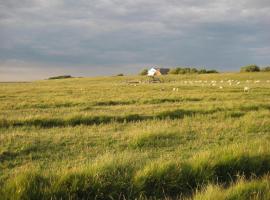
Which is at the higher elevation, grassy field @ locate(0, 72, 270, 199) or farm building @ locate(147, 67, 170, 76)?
farm building @ locate(147, 67, 170, 76)

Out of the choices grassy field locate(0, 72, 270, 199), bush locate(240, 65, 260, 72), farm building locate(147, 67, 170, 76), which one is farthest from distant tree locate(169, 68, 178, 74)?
grassy field locate(0, 72, 270, 199)

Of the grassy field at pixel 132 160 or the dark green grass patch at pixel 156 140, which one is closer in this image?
the grassy field at pixel 132 160

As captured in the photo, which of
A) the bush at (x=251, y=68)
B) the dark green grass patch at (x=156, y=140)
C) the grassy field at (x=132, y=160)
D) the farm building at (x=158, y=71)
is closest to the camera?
the grassy field at (x=132, y=160)

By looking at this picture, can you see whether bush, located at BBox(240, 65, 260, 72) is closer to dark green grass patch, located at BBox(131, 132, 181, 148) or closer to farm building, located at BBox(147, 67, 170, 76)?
farm building, located at BBox(147, 67, 170, 76)

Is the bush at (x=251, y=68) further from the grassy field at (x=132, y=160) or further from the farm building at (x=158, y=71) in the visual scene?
the grassy field at (x=132, y=160)

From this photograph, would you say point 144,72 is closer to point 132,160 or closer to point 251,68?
point 251,68

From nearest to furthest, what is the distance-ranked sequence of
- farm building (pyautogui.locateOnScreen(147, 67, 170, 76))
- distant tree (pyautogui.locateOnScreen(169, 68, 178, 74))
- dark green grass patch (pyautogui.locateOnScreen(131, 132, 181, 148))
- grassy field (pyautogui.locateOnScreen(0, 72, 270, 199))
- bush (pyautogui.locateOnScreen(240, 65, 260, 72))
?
grassy field (pyautogui.locateOnScreen(0, 72, 270, 199)) → dark green grass patch (pyautogui.locateOnScreen(131, 132, 181, 148)) → bush (pyautogui.locateOnScreen(240, 65, 260, 72)) → distant tree (pyautogui.locateOnScreen(169, 68, 178, 74)) → farm building (pyautogui.locateOnScreen(147, 67, 170, 76))

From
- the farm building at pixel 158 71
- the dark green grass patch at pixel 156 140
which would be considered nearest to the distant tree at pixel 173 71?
the farm building at pixel 158 71

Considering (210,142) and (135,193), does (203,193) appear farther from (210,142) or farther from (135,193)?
(210,142)

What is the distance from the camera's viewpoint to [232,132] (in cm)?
1302

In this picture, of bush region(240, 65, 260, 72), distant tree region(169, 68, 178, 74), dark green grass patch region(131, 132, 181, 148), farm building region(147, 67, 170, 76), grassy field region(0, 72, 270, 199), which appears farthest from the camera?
farm building region(147, 67, 170, 76)

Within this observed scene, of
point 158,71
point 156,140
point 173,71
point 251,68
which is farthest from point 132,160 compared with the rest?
point 158,71

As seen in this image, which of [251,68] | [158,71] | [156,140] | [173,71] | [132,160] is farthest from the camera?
[158,71]

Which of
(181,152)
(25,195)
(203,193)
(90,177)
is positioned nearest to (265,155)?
(181,152)
